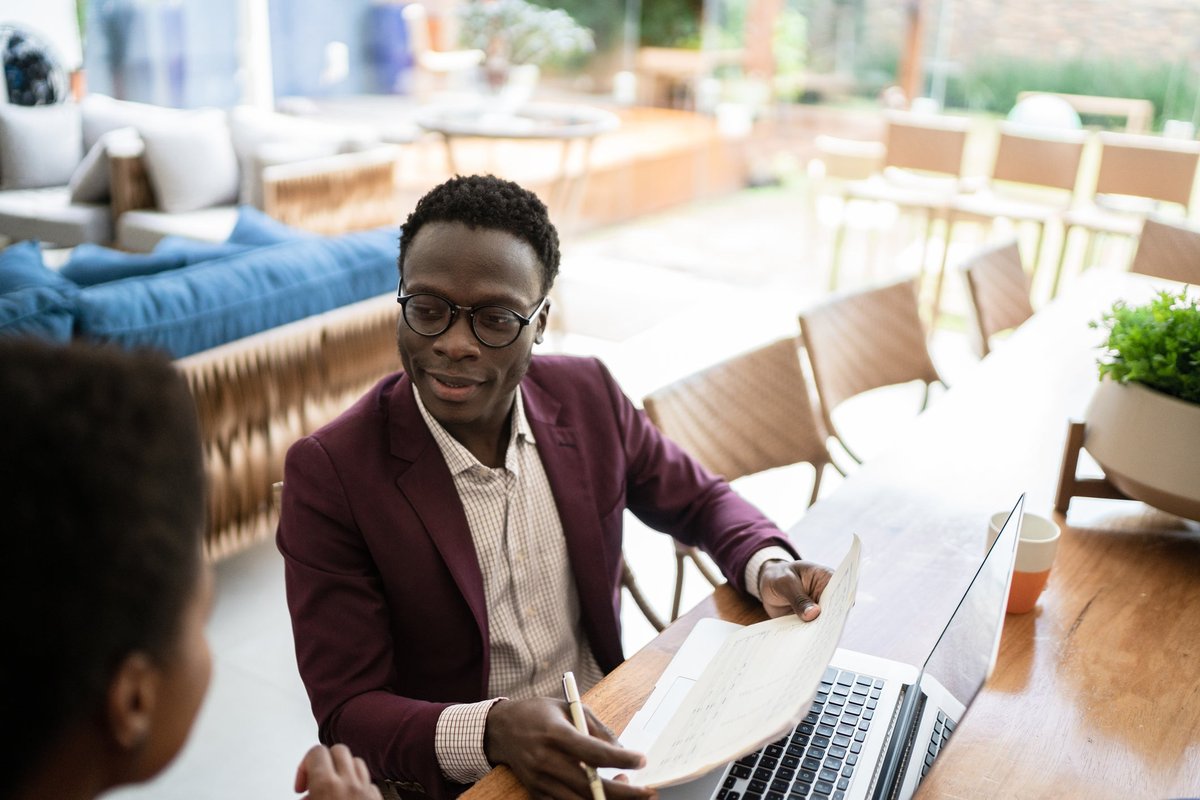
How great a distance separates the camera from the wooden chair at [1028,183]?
4738 millimetres

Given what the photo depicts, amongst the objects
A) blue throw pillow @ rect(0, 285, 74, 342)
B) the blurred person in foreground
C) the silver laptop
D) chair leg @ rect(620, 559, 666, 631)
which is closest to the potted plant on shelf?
blue throw pillow @ rect(0, 285, 74, 342)

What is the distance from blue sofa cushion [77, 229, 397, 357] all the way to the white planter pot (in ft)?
5.75

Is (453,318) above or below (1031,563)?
above

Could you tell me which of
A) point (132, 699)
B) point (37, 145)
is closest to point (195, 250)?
point (132, 699)

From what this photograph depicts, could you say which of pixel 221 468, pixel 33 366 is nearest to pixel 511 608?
pixel 33 366

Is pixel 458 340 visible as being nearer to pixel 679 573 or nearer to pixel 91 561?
pixel 91 561

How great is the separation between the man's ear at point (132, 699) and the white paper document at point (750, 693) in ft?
1.50

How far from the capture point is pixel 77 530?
21.0 inches

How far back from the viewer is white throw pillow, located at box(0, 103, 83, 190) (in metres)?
5.27

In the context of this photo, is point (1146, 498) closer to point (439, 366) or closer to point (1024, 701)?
point (1024, 701)

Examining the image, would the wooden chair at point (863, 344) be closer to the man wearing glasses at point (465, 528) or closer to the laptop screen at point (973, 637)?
the man wearing glasses at point (465, 528)

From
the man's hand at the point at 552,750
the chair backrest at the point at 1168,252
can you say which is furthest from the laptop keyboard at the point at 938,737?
the chair backrest at the point at 1168,252

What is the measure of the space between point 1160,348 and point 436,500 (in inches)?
39.4

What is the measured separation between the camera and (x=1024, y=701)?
1.13 metres
